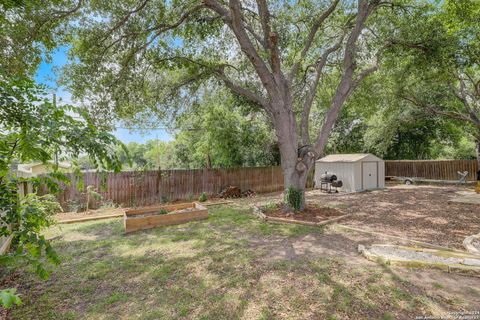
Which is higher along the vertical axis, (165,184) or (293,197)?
(165,184)

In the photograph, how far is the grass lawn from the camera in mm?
2748

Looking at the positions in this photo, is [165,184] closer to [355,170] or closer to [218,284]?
[218,284]

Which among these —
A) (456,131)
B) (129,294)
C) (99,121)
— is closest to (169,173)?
(99,121)

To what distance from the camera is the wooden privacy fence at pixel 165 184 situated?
353 inches

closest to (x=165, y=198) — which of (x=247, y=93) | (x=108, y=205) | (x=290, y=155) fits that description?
(x=108, y=205)

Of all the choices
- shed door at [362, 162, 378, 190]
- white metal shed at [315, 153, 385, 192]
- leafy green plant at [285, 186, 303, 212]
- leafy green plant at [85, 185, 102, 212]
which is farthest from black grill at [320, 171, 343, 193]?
leafy green plant at [85, 185, 102, 212]

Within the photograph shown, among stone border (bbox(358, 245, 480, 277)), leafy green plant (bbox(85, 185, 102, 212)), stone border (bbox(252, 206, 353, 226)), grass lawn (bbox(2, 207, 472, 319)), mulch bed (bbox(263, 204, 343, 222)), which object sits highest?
leafy green plant (bbox(85, 185, 102, 212))

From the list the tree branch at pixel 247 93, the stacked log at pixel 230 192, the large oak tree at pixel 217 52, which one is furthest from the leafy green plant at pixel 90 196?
the tree branch at pixel 247 93

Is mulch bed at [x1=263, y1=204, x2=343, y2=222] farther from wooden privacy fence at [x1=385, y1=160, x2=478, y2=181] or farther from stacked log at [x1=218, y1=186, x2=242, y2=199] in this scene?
wooden privacy fence at [x1=385, y1=160, x2=478, y2=181]

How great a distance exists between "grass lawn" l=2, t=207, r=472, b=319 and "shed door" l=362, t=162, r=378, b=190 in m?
9.65

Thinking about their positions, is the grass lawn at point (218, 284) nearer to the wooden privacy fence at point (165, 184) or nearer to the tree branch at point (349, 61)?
the tree branch at point (349, 61)

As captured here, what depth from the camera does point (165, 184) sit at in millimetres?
10391

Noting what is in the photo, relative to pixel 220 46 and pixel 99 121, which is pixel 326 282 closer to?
pixel 99 121

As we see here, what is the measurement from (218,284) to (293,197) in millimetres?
4186
